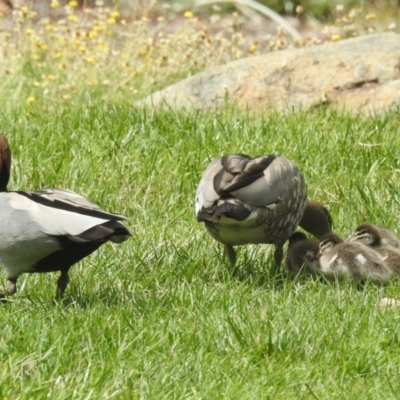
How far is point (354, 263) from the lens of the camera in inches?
247

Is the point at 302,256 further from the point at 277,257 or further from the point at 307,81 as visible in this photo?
the point at 307,81

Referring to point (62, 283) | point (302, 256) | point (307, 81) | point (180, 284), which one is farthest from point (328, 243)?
point (307, 81)

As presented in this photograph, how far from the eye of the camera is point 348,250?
20.9 ft

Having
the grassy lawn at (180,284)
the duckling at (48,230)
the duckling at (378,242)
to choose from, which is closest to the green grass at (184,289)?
the grassy lawn at (180,284)

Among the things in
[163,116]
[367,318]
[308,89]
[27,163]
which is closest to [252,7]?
[308,89]

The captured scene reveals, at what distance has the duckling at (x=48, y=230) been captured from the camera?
5422 millimetres

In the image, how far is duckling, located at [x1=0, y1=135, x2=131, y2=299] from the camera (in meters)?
5.42

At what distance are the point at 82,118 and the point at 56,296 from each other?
3098 mm

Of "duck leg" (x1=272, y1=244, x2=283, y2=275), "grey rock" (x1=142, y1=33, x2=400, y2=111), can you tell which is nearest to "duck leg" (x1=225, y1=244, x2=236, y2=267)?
"duck leg" (x1=272, y1=244, x2=283, y2=275)

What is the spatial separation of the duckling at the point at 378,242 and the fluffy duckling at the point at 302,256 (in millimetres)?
282

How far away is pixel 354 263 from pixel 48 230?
6.33 ft

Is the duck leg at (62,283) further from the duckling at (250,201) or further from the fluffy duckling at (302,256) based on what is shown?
the fluffy duckling at (302,256)

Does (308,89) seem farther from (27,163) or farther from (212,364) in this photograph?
(212,364)

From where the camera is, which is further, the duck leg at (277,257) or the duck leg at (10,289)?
the duck leg at (277,257)
